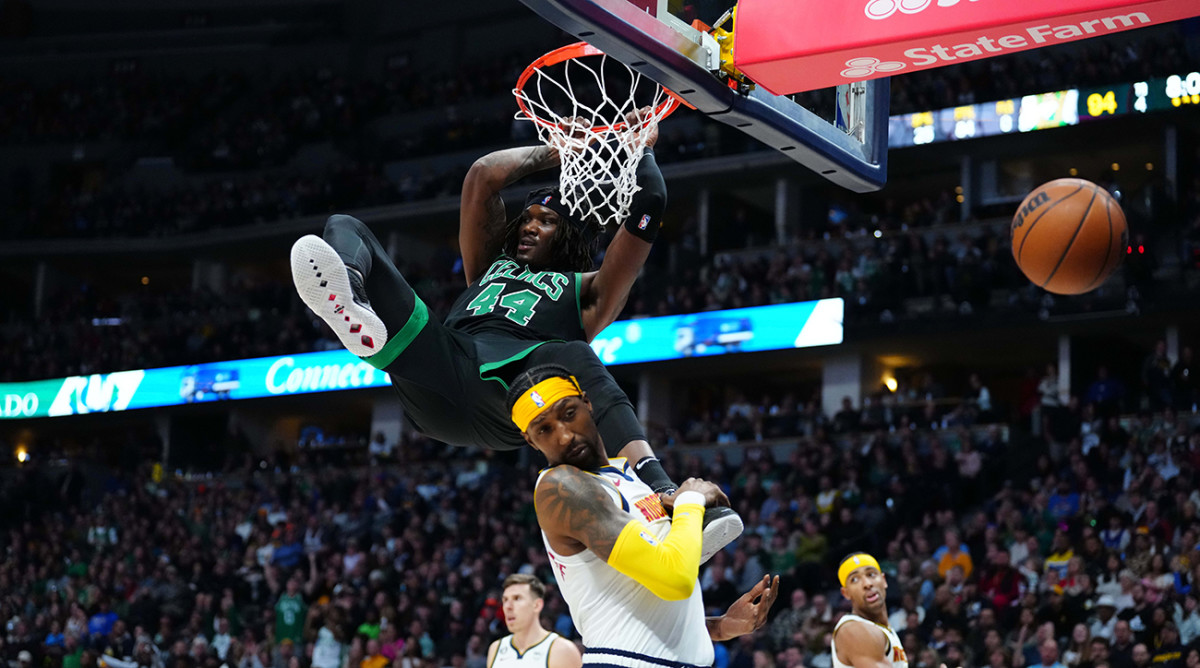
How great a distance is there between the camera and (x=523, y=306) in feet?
17.4

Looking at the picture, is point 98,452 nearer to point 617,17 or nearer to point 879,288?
point 879,288

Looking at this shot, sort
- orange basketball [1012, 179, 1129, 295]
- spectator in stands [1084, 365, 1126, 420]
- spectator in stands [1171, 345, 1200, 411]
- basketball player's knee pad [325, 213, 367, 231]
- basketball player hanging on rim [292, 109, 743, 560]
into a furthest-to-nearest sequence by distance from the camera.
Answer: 1. spectator in stands [1084, 365, 1126, 420]
2. spectator in stands [1171, 345, 1200, 411]
3. orange basketball [1012, 179, 1129, 295]
4. basketball player's knee pad [325, 213, 367, 231]
5. basketball player hanging on rim [292, 109, 743, 560]

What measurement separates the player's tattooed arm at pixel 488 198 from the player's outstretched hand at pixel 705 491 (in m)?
1.61

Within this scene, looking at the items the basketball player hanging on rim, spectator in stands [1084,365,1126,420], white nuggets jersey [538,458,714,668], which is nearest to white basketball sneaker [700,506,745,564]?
the basketball player hanging on rim

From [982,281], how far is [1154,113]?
4.12 metres

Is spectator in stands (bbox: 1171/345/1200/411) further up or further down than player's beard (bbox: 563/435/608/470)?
further up

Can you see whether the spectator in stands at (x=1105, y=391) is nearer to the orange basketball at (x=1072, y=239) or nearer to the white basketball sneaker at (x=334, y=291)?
the orange basketball at (x=1072, y=239)

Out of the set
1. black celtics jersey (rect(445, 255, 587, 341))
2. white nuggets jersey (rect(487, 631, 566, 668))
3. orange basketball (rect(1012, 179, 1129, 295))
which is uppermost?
orange basketball (rect(1012, 179, 1129, 295))


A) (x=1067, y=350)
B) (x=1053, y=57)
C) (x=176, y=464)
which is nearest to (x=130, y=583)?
(x=176, y=464)

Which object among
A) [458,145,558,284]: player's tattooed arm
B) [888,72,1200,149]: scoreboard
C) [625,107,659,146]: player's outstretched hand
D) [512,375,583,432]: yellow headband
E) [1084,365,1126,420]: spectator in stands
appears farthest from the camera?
[888,72,1200,149]: scoreboard

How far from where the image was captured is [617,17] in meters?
4.80

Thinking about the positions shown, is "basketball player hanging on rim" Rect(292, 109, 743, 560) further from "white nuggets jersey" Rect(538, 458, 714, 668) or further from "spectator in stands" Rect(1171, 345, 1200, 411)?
"spectator in stands" Rect(1171, 345, 1200, 411)

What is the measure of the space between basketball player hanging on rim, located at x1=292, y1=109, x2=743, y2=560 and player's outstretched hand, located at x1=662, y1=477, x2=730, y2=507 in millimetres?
41

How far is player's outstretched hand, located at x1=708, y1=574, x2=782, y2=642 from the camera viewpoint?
471 cm
